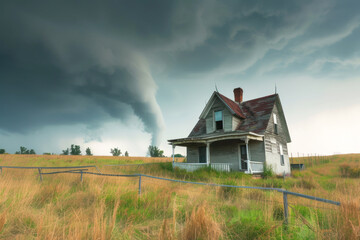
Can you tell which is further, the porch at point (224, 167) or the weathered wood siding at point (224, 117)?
the weathered wood siding at point (224, 117)

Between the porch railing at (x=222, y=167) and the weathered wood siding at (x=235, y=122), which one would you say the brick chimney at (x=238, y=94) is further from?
the porch railing at (x=222, y=167)

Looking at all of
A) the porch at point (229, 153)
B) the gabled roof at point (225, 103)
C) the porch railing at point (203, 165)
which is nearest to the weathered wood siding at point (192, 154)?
the porch at point (229, 153)

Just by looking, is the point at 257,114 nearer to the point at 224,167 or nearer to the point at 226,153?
the point at 226,153

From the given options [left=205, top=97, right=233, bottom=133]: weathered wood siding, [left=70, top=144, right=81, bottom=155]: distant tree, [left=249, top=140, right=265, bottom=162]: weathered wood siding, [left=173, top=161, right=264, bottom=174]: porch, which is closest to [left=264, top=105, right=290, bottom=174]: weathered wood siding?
[left=249, top=140, right=265, bottom=162]: weathered wood siding

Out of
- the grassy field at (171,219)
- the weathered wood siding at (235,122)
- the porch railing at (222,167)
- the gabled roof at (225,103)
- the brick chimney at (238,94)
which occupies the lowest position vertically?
the grassy field at (171,219)

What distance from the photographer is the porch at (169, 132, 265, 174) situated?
14617 millimetres

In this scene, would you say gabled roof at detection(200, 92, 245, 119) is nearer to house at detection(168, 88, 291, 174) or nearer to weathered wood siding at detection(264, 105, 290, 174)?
house at detection(168, 88, 291, 174)

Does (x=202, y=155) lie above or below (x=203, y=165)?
above

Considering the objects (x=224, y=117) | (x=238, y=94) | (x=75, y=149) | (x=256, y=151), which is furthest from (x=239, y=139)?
(x=75, y=149)

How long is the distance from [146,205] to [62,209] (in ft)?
6.69

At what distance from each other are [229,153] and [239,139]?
4.87 feet

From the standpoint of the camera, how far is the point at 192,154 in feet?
63.7

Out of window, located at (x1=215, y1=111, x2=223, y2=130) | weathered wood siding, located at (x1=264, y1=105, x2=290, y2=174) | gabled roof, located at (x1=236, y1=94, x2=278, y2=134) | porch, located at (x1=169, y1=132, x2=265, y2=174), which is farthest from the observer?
window, located at (x1=215, y1=111, x2=223, y2=130)

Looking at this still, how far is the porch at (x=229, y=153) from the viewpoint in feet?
48.0
